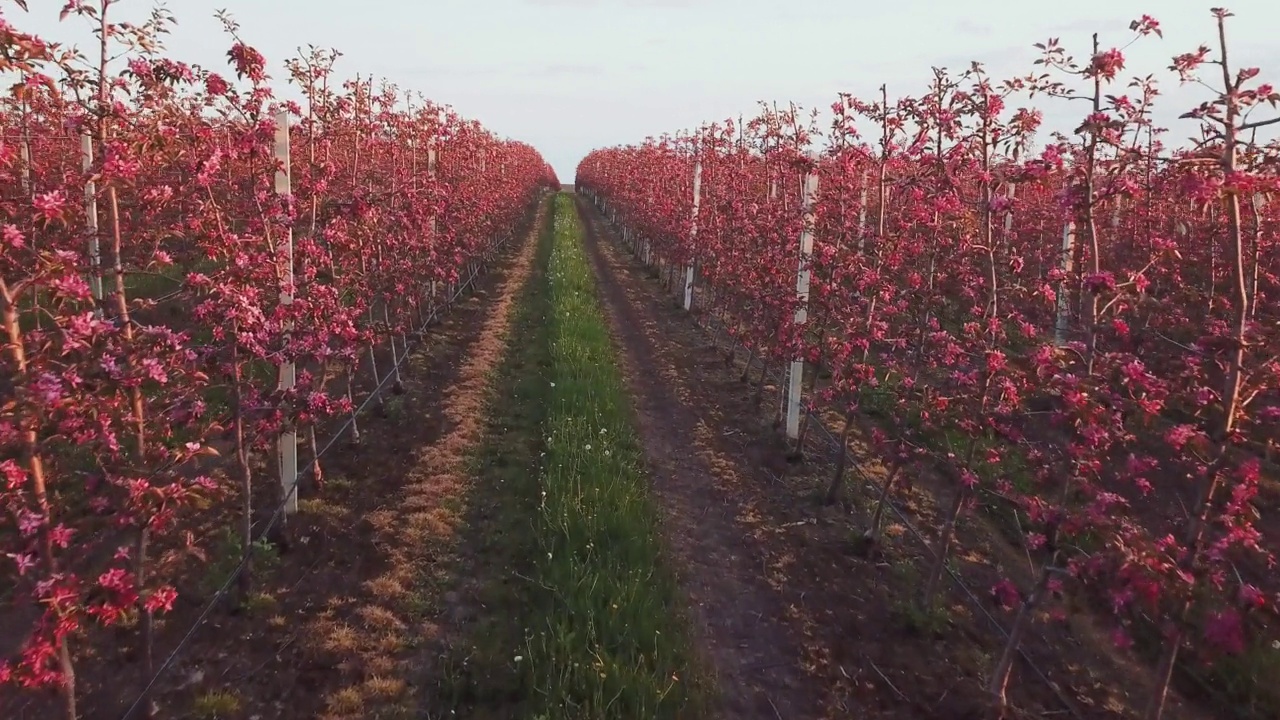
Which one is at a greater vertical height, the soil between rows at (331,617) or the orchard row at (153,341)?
the orchard row at (153,341)

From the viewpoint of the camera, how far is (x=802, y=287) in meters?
8.51

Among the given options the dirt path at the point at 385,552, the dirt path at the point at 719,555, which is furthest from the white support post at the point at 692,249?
the dirt path at the point at 385,552

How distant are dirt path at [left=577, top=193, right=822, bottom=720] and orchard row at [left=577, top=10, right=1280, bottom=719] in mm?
1206

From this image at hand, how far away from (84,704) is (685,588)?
4007 mm

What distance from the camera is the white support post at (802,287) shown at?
8281 millimetres

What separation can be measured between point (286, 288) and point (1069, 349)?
5.60 m

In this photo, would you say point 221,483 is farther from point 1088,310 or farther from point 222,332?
point 1088,310

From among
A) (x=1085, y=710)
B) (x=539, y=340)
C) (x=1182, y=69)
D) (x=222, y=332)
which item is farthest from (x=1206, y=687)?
(x=539, y=340)

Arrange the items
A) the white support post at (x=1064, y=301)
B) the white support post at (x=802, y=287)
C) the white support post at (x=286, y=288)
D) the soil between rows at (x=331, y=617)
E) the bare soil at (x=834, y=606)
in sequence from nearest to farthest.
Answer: the soil between rows at (x=331, y=617) < the bare soil at (x=834, y=606) < the white support post at (x=286, y=288) < the white support post at (x=1064, y=301) < the white support post at (x=802, y=287)

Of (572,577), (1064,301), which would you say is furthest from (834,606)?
(1064,301)

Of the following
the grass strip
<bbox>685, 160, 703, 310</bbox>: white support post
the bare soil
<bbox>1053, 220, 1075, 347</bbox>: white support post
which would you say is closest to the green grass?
the grass strip

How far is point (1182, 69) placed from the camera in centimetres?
365

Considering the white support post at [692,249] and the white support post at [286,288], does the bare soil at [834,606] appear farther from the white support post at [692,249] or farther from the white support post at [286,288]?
the white support post at [692,249]

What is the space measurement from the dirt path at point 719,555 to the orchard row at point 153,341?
Result: 331 cm
